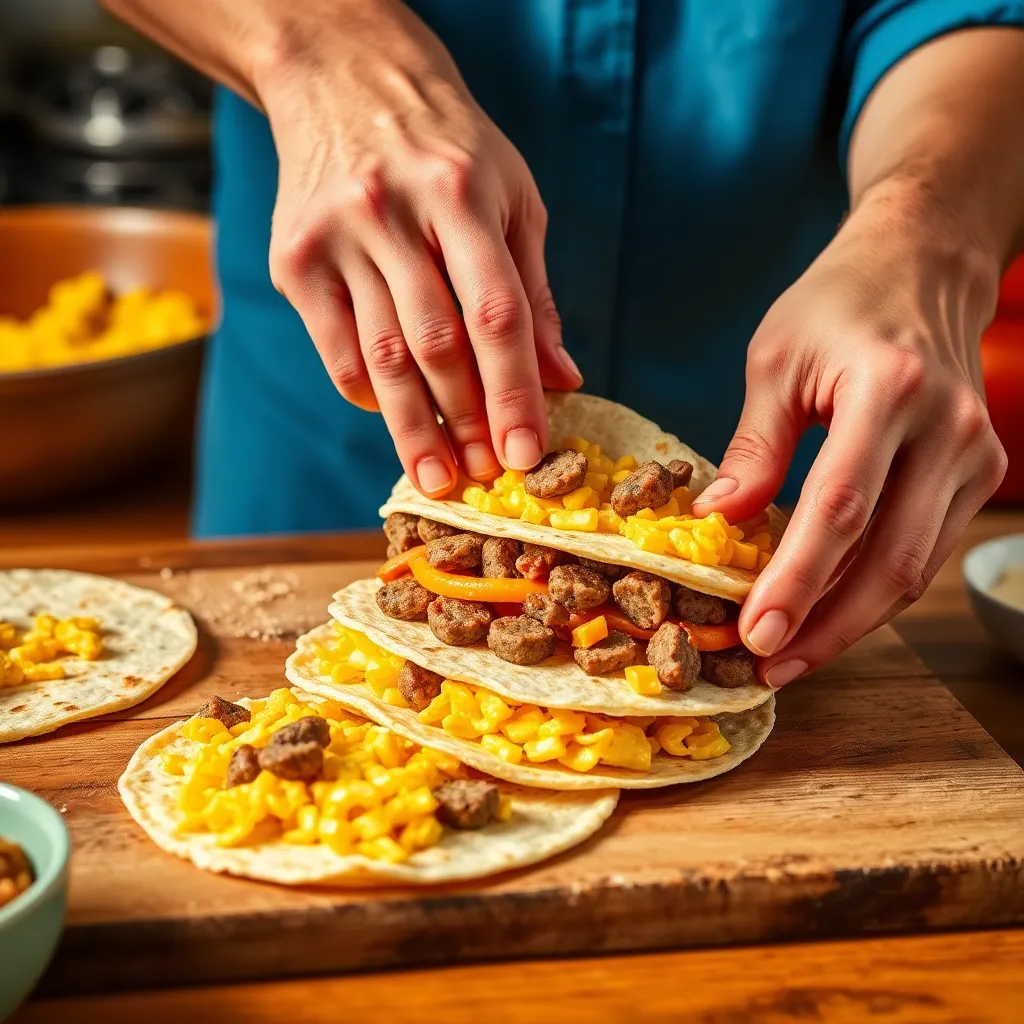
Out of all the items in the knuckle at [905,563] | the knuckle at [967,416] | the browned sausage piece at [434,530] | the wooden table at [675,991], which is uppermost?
the knuckle at [967,416]

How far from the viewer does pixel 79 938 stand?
191cm

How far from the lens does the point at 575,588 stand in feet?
7.90

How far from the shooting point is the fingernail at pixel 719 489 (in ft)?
7.91

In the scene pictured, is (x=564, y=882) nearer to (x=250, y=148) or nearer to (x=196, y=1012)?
(x=196, y=1012)

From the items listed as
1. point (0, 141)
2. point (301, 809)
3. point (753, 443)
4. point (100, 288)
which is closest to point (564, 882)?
point (301, 809)

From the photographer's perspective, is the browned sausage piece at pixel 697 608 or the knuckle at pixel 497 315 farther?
the browned sausage piece at pixel 697 608

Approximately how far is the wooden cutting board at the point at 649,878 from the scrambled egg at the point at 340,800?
8 cm

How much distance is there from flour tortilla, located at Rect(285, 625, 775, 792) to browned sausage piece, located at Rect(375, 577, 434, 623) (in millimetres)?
165

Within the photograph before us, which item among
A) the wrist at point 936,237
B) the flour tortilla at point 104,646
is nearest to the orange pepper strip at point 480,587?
the flour tortilla at point 104,646

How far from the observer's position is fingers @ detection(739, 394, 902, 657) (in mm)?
2234

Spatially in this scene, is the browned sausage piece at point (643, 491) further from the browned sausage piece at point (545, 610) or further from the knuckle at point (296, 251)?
A: the knuckle at point (296, 251)

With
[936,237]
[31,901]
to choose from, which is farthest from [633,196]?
[31,901]

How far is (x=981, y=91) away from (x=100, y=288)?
9.92 feet

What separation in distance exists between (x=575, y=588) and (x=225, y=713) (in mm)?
743
